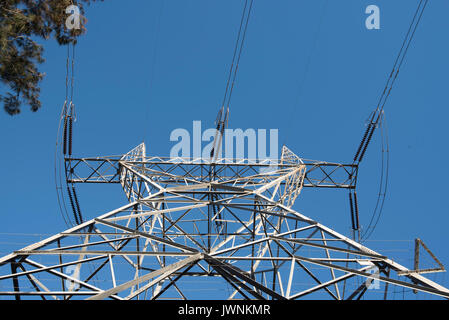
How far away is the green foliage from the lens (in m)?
12.5

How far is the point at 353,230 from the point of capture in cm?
1873

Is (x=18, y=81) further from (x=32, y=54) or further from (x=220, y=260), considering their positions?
(x=220, y=260)

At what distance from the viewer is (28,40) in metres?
13.3

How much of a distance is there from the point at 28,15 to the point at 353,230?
16821 mm

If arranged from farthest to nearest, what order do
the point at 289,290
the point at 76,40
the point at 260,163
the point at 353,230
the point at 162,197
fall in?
1. the point at 353,230
2. the point at 260,163
3. the point at 76,40
4. the point at 162,197
5. the point at 289,290

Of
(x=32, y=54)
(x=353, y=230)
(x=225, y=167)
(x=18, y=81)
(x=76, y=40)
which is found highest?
(x=76, y=40)

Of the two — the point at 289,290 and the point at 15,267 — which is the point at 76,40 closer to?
the point at 15,267

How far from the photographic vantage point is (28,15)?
13148 millimetres

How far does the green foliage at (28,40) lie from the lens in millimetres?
12516

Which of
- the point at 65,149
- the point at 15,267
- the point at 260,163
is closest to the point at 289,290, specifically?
the point at 15,267
